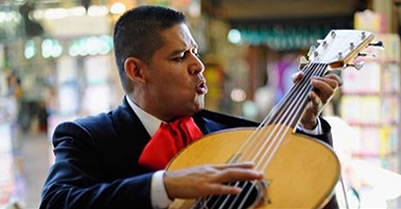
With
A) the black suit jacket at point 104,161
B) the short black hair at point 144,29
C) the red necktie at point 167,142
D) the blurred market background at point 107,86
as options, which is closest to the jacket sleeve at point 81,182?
the black suit jacket at point 104,161

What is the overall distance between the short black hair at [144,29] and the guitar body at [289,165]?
26 centimetres

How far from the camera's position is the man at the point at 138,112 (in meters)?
1.32

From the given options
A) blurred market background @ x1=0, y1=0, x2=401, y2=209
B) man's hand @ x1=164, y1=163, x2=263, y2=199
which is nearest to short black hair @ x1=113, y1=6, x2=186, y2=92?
man's hand @ x1=164, y1=163, x2=263, y2=199

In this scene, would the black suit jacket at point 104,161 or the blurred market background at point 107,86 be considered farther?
the blurred market background at point 107,86

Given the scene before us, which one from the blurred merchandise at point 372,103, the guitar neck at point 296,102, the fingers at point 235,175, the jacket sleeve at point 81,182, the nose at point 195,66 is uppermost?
the nose at point 195,66

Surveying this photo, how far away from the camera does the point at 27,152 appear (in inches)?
380

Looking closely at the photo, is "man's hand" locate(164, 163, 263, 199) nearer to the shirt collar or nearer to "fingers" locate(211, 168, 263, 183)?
"fingers" locate(211, 168, 263, 183)

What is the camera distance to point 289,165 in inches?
46.6

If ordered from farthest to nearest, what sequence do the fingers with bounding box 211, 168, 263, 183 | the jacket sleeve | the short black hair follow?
the short black hair
the jacket sleeve
the fingers with bounding box 211, 168, 263, 183

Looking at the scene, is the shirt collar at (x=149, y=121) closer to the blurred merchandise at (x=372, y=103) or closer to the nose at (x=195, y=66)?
the nose at (x=195, y=66)

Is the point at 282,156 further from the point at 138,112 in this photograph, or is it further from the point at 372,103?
the point at 372,103

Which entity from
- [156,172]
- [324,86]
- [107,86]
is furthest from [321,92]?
[107,86]

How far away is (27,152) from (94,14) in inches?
194

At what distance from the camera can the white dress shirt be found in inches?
45.6
